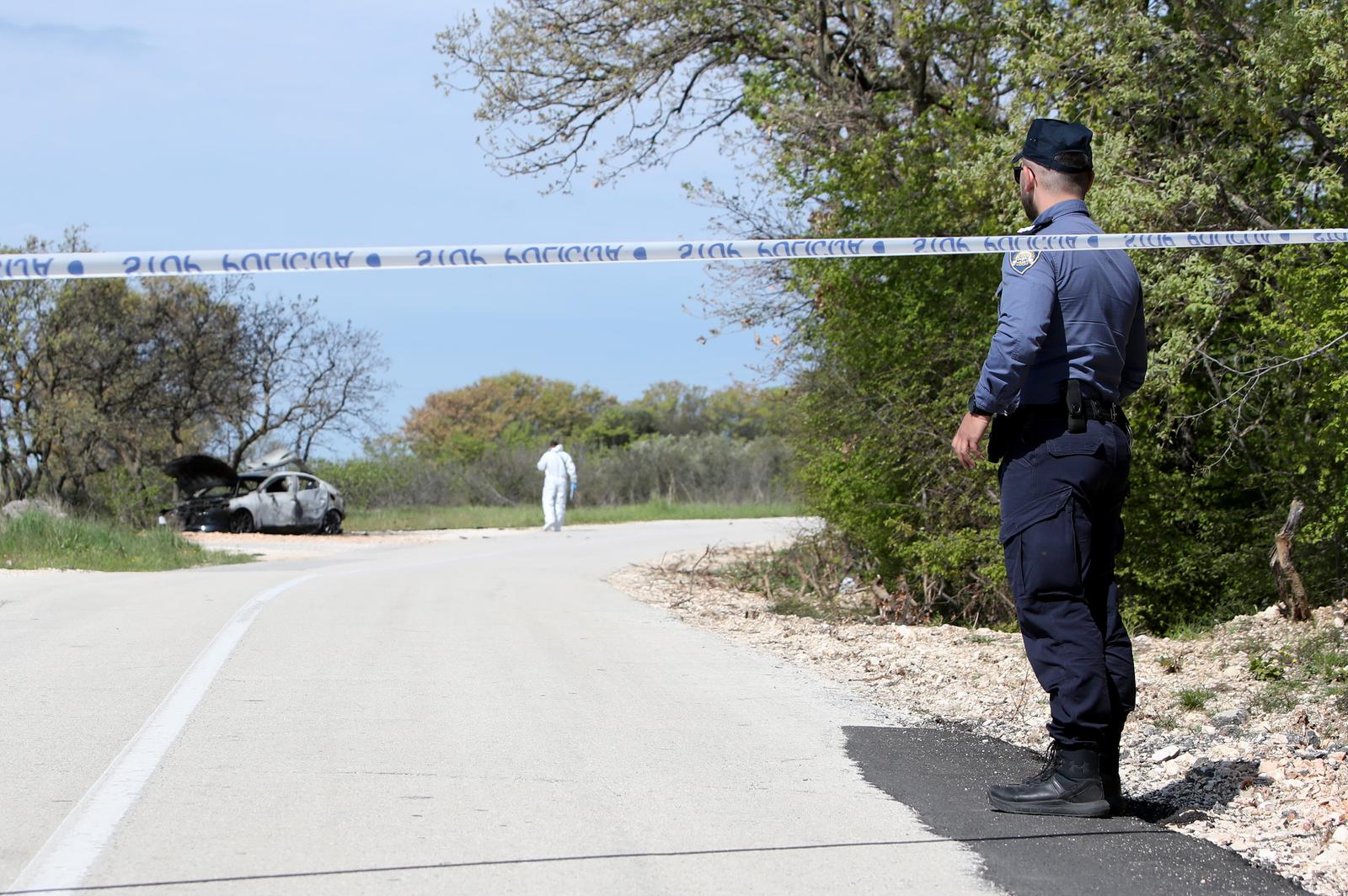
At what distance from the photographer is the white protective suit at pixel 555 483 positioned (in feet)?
94.7

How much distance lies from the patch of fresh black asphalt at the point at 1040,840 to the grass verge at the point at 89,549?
12805 mm

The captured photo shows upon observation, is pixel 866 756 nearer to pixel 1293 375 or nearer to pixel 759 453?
pixel 1293 375

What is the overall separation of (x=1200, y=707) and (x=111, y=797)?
4803 millimetres

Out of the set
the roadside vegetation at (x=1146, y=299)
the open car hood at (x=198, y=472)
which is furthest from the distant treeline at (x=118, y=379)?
the roadside vegetation at (x=1146, y=299)

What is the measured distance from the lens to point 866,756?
5.55m

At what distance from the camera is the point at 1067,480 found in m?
4.55

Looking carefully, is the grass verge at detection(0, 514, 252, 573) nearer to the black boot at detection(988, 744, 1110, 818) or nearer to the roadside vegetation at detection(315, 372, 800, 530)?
the roadside vegetation at detection(315, 372, 800, 530)

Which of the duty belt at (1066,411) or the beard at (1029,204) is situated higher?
the beard at (1029,204)

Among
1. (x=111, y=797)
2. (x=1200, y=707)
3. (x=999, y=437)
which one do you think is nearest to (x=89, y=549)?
(x=111, y=797)

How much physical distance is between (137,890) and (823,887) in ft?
6.10

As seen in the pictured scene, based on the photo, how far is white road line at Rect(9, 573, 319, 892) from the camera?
3.77 m

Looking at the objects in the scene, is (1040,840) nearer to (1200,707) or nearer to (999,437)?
(999,437)

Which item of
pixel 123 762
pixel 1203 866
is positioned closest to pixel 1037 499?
pixel 1203 866

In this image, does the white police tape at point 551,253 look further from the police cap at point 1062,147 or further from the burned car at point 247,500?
the burned car at point 247,500
